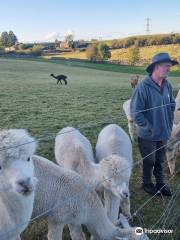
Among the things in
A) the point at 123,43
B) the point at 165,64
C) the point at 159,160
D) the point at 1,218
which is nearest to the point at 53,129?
the point at 159,160

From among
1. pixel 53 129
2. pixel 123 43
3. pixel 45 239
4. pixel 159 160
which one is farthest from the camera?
pixel 123 43

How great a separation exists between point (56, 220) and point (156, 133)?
6.83 ft

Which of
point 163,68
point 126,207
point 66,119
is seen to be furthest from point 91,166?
point 66,119

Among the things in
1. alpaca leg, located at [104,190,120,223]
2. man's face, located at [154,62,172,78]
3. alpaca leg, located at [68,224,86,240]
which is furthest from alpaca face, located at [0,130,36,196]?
man's face, located at [154,62,172,78]

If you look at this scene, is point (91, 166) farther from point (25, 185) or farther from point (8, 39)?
point (8, 39)

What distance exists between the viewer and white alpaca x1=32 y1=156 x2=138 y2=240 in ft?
11.9

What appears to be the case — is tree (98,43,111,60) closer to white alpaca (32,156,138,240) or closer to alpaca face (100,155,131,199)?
alpaca face (100,155,131,199)

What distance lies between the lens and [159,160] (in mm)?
5516

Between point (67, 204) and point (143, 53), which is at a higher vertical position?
point (67, 204)

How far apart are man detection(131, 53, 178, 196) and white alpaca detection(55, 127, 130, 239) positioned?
901mm

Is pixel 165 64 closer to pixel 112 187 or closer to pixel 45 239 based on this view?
pixel 112 187

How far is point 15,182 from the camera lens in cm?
260

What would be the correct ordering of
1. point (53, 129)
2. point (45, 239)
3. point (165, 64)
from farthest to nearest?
point (53, 129) → point (165, 64) → point (45, 239)

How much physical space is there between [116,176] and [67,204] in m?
0.73
